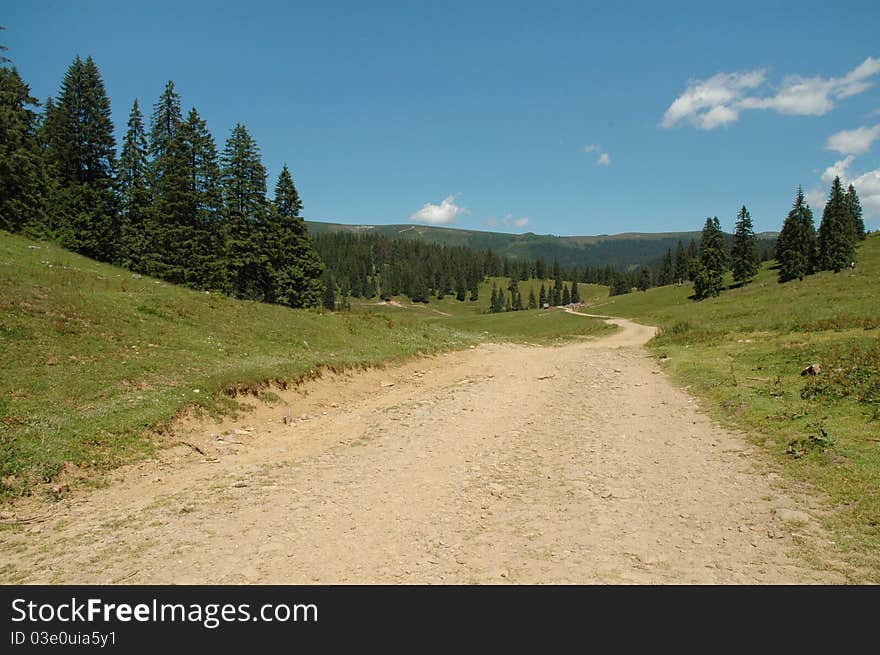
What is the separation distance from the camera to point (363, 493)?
8469mm

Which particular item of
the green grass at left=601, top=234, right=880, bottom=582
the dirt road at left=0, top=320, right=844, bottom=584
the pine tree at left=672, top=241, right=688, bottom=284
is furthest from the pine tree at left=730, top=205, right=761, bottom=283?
the dirt road at left=0, top=320, right=844, bottom=584

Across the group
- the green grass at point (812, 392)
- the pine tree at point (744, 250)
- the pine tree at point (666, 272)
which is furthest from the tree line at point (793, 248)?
the pine tree at point (666, 272)

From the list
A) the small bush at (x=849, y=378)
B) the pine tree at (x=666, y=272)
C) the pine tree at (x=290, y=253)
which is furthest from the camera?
the pine tree at (x=666, y=272)

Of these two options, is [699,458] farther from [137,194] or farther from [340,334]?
[137,194]

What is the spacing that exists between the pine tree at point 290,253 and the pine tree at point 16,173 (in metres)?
18.5

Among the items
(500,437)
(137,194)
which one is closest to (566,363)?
(500,437)

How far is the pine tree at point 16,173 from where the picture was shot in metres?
36.7

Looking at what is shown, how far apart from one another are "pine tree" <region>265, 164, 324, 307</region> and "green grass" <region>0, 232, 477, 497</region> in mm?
21268

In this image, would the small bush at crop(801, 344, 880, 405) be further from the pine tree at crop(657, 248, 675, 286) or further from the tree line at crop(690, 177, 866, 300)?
the pine tree at crop(657, 248, 675, 286)

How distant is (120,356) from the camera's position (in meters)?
15.3

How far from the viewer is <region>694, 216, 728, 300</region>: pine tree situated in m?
87.9

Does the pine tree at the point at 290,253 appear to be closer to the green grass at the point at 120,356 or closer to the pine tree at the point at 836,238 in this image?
the green grass at the point at 120,356

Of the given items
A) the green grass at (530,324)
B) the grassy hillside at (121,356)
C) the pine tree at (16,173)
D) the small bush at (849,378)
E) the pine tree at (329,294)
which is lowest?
the green grass at (530,324)
